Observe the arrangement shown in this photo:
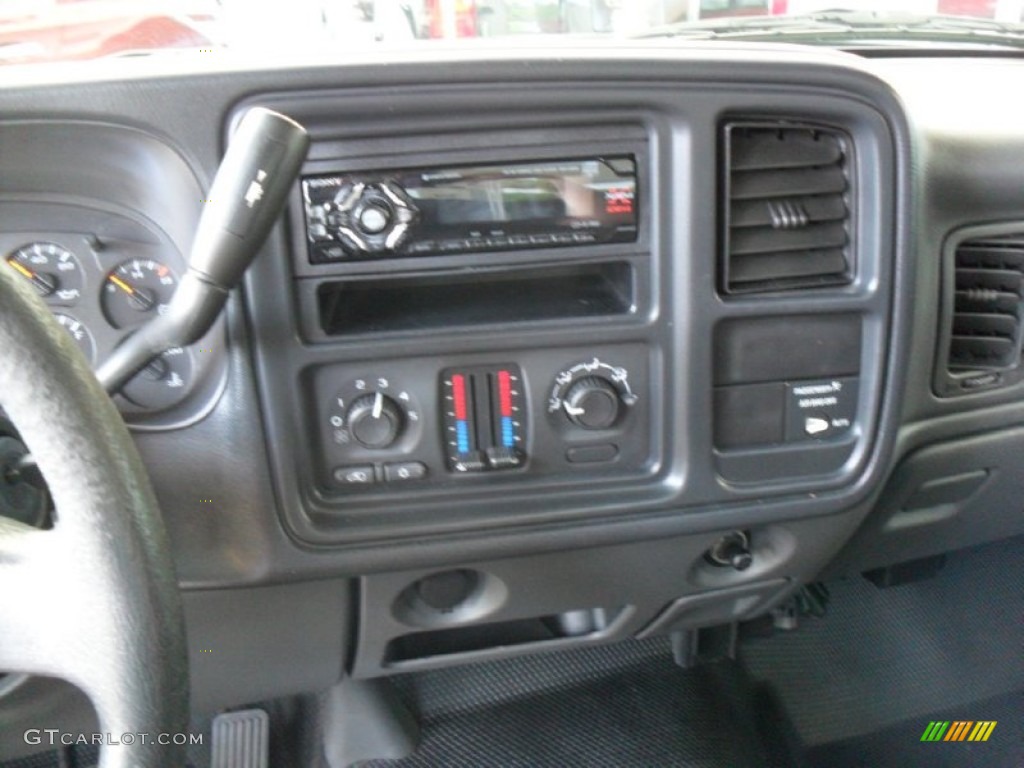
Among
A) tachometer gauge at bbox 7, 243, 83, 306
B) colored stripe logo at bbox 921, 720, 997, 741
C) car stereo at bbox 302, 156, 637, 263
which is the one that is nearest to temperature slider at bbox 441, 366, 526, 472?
car stereo at bbox 302, 156, 637, 263

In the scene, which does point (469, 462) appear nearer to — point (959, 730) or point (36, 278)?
point (36, 278)

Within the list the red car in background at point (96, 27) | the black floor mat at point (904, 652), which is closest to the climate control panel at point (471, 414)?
the red car in background at point (96, 27)

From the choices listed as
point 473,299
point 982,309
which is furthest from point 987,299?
point 473,299

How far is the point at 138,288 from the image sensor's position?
93 centimetres

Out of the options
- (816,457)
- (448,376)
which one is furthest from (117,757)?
(816,457)

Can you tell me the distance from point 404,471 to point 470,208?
0.27m

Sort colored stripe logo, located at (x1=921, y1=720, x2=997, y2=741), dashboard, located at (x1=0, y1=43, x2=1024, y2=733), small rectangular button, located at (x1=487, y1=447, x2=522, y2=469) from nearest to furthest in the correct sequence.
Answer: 1. dashboard, located at (x1=0, y1=43, x2=1024, y2=733)
2. small rectangular button, located at (x1=487, y1=447, x2=522, y2=469)
3. colored stripe logo, located at (x1=921, y1=720, x2=997, y2=741)

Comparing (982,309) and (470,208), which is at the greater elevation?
(470,208)

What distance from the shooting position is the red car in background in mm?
1176

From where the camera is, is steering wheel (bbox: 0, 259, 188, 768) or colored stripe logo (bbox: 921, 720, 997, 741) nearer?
steering wheel (bbox: 0, 259, 188, 768)

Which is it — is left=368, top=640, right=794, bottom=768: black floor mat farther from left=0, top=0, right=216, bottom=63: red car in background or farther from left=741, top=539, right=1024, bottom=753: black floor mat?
left=0, top=0, right=216, bottom=63: red car in background

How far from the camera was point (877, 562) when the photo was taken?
4.53 ft

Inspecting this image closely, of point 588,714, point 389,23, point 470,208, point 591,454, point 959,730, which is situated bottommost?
point 959,730

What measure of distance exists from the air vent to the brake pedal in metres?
0.87
